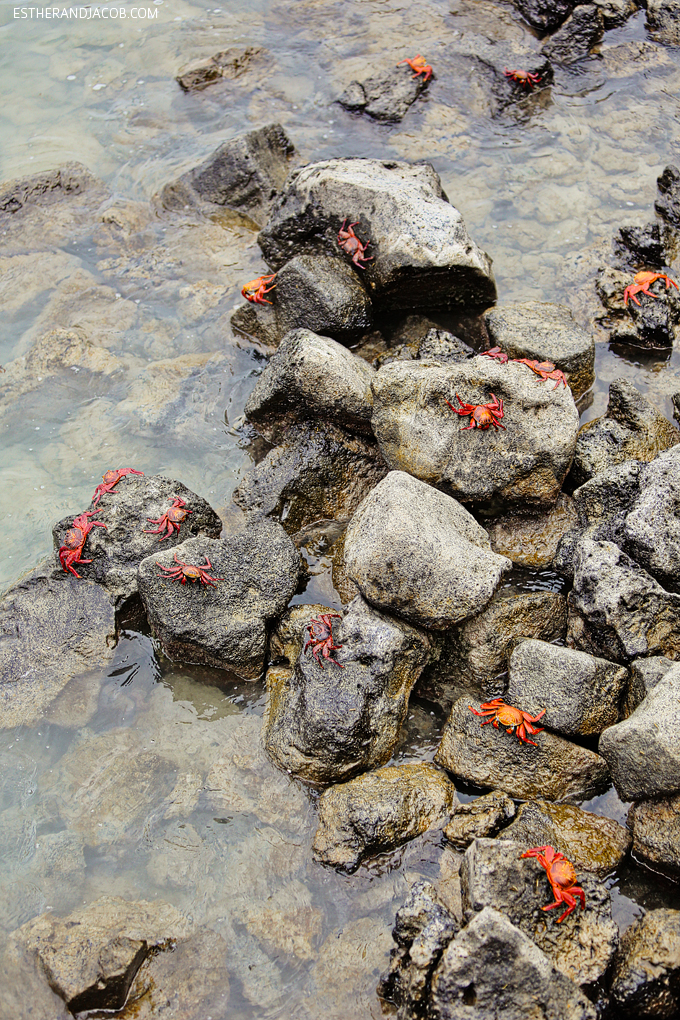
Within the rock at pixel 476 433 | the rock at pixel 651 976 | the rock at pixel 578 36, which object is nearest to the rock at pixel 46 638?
the rock at pixel 476 433

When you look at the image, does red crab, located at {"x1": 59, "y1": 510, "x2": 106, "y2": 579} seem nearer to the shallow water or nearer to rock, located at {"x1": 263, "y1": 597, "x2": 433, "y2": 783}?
the shallow water

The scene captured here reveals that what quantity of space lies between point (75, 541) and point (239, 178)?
4847 mm

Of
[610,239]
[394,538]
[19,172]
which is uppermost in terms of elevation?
[19,172]

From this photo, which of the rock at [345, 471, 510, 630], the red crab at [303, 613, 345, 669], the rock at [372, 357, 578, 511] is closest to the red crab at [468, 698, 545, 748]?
the rock at [345, 471, 510, 630]

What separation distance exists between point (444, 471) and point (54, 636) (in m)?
3.06

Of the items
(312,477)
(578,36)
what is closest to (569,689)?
(312,477)

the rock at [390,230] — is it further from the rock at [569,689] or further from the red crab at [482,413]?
the rock at [569,689]

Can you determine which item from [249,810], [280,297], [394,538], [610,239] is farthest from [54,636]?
[610,239]

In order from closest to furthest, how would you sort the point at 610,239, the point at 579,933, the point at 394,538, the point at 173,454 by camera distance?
1. the point at 579,933
2. the point at 394,538
3. the point at 173,454
4. the point at 610,239

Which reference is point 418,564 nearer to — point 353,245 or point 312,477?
point 312,477

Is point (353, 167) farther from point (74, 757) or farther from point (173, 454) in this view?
point (74, 757)

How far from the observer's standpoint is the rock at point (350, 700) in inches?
181

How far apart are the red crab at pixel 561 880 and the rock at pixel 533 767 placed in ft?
1.65

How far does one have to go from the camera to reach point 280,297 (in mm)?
6688
